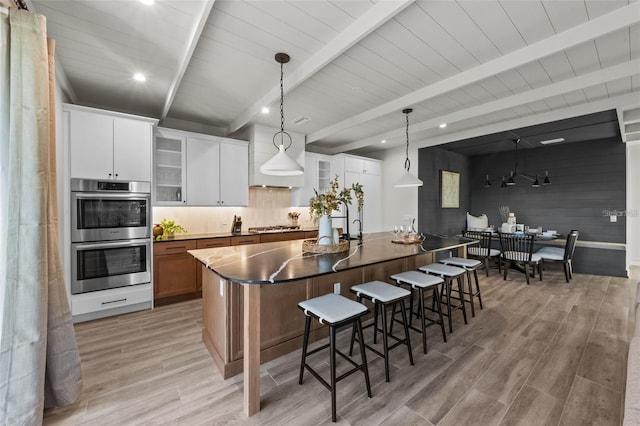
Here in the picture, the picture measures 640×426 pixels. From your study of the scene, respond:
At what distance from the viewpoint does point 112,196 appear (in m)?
3.16

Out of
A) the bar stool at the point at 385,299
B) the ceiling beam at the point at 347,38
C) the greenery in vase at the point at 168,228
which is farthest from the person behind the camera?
the greenery in vase at the point at 168,228

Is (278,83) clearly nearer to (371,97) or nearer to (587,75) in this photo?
(371,97)

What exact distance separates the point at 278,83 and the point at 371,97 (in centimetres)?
118

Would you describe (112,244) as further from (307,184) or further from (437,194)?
(437,194)

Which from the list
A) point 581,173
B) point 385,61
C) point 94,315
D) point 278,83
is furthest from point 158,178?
point 581,173

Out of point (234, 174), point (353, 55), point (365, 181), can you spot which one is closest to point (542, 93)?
point (353, 55)

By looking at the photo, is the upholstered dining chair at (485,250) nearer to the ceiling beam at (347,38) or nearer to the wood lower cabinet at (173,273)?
the ceiling beam at (347,38)

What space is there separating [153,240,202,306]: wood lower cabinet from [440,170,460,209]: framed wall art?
198 inches

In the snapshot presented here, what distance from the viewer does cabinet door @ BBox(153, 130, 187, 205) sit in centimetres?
384

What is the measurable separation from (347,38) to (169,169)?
3.06 meters

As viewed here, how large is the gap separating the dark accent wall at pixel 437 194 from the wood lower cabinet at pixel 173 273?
4281mm

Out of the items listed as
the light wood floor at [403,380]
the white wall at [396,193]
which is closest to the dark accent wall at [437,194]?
the white wall at [396,193]

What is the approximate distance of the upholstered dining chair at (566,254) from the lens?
181 inches

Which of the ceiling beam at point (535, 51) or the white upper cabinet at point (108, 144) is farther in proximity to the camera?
the white upper cabinet at point (108, 144)
